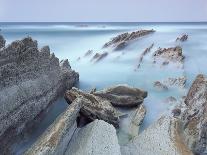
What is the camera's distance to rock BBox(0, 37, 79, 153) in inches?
314

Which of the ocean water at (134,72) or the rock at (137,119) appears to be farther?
the ocean water at (134,72)

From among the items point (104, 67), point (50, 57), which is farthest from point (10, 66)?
point (104, 67)

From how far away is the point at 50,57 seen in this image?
431 inches

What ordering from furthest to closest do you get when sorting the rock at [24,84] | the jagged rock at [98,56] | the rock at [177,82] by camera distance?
the jagged rock at [98,56], the rock at [177,82], the rock at [24,84]

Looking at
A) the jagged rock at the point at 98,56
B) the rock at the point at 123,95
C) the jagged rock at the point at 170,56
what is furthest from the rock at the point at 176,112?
the jagged rock at the point at 98,56

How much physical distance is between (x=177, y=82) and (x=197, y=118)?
4.91 metres

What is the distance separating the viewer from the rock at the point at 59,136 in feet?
23.0

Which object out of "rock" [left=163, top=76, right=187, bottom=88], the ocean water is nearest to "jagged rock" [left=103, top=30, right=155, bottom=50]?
the ocean water

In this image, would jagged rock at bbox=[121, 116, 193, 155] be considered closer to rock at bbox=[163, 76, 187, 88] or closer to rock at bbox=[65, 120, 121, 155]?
rock at bbox=[65, 120, 121, 155]

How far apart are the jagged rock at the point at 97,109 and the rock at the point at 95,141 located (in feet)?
2.63

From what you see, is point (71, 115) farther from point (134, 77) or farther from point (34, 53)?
point (134, 77)

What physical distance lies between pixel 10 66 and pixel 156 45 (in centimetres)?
1378

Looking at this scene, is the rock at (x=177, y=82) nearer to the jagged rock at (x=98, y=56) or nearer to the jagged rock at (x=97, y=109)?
the jagged rock at (x=97, y=109)

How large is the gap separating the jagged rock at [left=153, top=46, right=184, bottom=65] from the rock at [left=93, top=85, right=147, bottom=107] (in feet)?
18.7
